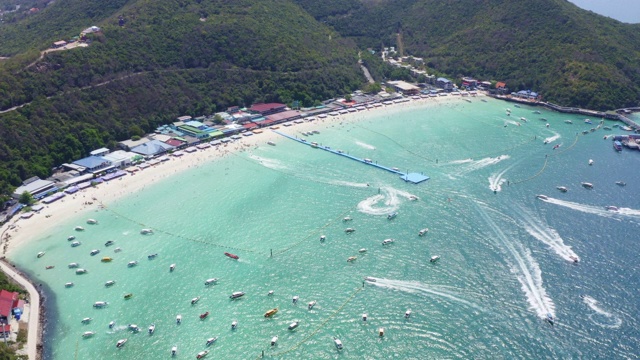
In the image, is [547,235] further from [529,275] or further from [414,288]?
[414,288]

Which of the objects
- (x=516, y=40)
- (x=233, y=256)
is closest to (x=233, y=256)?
(x=233, y=256)

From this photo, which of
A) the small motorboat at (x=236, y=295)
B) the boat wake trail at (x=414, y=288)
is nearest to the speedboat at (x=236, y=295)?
the small motorboat at (x=236, y=295)

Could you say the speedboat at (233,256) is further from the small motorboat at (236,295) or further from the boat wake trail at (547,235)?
the boat wake trail at (547,235)

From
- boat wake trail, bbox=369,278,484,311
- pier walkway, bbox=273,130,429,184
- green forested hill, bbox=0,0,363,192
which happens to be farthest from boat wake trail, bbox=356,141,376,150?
boat wake trail, bbox=369,278,484,311

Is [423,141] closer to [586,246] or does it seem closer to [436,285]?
[586,246]

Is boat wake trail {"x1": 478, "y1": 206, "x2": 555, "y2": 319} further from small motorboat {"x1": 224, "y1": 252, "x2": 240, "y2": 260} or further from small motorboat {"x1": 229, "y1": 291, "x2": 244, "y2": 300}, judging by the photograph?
small motorboat {"x1": 224, "y1": 252, "x2": 240, "y2": 260}

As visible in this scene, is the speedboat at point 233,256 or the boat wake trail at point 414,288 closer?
the boat wake trail at point 414,288
